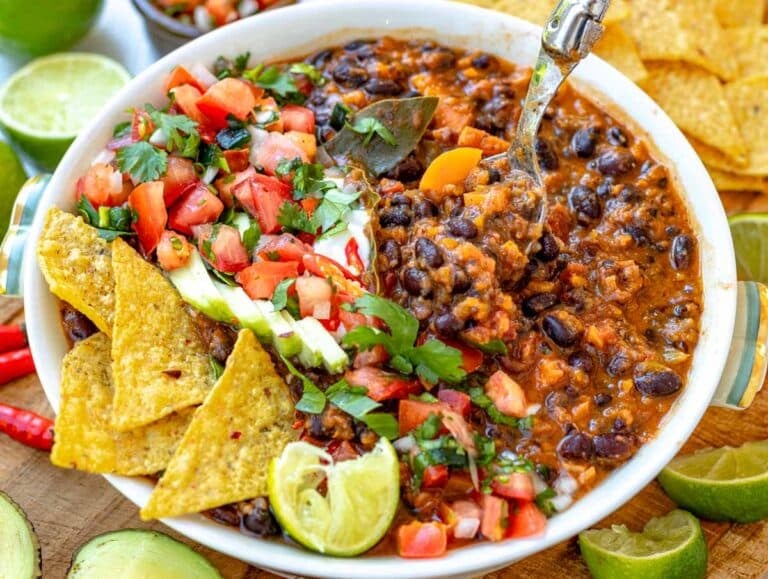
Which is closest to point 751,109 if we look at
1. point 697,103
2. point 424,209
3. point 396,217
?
point 697,103

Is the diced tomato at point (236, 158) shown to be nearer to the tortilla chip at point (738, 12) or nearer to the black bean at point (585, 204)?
the black bean at point (585, 204)

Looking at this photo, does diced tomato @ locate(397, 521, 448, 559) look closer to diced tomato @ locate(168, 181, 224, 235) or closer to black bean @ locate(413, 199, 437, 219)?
black bean @ locate(413, 199, 437, 219)

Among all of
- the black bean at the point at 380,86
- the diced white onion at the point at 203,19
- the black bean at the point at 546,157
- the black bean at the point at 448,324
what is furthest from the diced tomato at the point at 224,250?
the diced white onion at the point at 203,19

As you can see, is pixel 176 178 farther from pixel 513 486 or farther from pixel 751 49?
pixel 751 49

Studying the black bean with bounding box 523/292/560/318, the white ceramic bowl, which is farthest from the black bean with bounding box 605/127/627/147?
the black bean with bounding box 523/292/560/318

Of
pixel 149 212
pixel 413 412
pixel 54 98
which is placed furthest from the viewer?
pixel 54 98

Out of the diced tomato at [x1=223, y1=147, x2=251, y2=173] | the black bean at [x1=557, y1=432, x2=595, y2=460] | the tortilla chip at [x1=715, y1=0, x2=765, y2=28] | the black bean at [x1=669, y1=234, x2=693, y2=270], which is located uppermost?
the tortilla chip at [x1=715, y1=0, x2=765, y2=28]

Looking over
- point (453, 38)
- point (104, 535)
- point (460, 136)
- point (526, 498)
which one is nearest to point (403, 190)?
point (460, 136)
